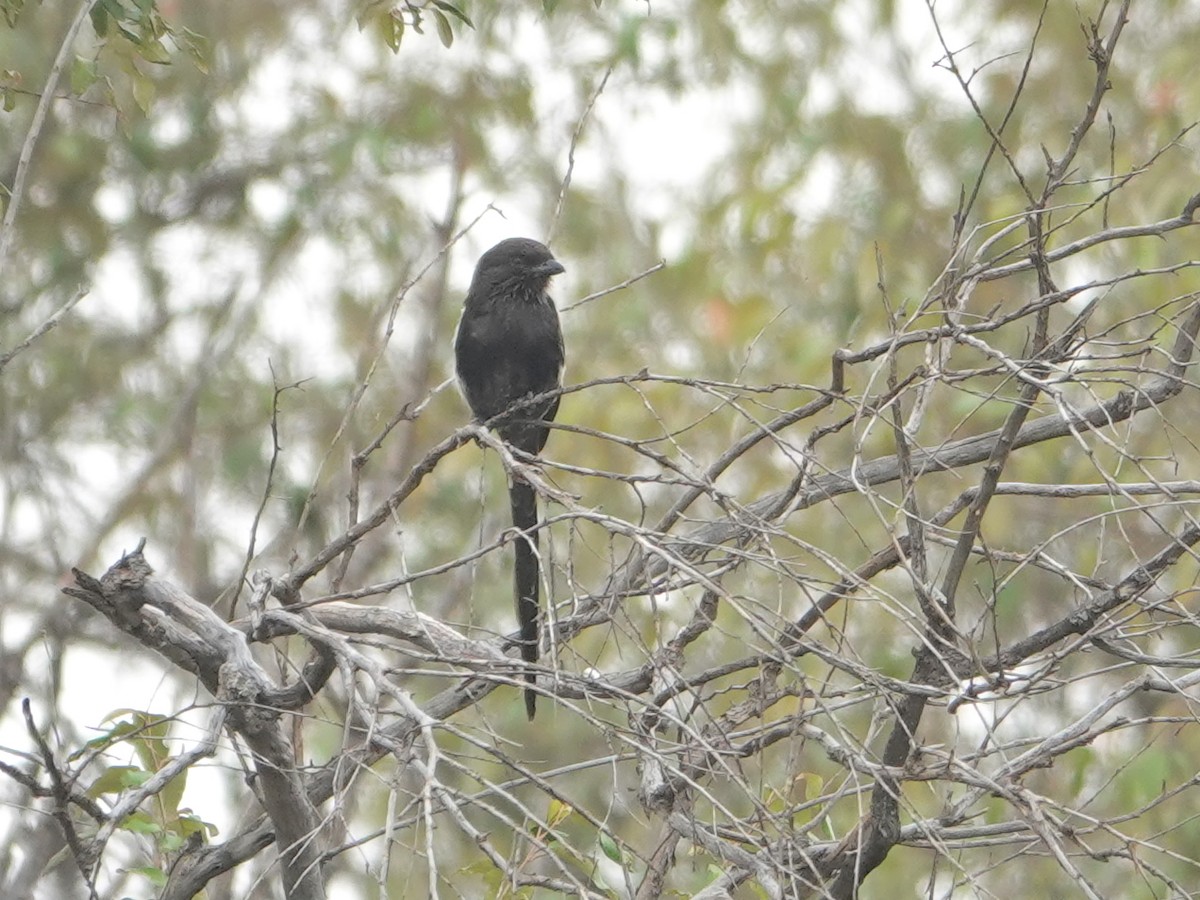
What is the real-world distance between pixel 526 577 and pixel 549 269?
1081 mm

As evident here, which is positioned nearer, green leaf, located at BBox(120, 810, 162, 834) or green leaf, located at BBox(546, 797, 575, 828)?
green leaf, located at BBox(120, 810, 162, 834)

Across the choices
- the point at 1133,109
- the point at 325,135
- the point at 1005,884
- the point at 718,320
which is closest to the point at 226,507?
the point at 325,135

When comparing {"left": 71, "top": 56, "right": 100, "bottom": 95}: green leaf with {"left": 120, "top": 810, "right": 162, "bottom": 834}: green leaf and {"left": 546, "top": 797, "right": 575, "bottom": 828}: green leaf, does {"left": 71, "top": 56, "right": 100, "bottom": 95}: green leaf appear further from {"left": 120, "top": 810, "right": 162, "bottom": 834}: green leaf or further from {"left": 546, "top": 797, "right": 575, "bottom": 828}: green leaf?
{"left": 546, "top": 797, "right": 575, "bottom": 828}: green leaf

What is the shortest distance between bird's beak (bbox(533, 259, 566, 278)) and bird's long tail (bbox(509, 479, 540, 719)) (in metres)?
0.70

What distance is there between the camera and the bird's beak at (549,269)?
519 centimetres

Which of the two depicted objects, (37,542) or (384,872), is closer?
(384,872)

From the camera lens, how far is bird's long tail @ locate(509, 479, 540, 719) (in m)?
3.78

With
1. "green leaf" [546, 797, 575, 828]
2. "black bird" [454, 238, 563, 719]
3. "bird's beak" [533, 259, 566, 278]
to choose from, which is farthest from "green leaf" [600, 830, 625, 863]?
"bird's beak" [533, 259, 566, 278]

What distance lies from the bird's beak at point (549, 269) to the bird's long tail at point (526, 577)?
0.70m

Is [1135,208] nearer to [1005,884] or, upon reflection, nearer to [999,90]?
[999,90]

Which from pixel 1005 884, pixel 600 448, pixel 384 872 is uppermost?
pixel 600 448

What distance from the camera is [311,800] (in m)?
3.58

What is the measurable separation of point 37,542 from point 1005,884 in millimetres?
5166

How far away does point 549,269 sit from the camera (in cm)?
523
